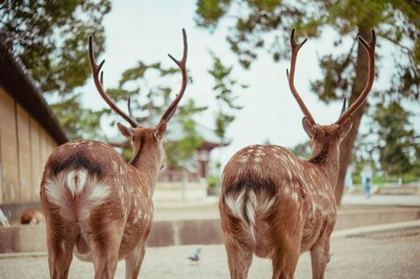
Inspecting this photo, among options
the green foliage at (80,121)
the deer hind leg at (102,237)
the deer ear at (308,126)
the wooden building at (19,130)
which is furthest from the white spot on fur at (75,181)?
the green foliage at (80,121)

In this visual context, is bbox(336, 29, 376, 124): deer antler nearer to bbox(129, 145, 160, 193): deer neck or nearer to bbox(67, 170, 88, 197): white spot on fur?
bbox(129, 145, 160, 193): deer neck

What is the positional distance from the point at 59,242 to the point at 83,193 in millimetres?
281

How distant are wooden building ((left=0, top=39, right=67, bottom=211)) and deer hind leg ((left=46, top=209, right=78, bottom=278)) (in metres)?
3.45

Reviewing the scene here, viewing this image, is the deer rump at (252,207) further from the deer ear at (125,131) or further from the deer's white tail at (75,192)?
the deer ear at (125,131)

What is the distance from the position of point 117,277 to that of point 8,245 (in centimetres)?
161

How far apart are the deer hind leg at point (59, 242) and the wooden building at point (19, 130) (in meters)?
3.45

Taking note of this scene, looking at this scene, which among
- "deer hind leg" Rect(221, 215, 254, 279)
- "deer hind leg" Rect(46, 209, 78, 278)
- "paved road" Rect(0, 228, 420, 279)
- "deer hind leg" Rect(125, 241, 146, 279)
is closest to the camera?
"deer hind leg" Rect(221, 215, 254, 279)

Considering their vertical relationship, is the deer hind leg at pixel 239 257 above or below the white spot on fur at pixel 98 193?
below

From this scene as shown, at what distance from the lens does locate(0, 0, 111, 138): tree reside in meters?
6.35

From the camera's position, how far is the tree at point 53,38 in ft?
20.8

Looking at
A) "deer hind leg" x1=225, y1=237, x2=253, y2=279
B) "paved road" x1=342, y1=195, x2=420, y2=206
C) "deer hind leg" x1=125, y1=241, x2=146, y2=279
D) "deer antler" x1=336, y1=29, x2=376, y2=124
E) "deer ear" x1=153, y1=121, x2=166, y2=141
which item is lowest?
"paved road" x1=342, y1=195, x2=420, y2=206

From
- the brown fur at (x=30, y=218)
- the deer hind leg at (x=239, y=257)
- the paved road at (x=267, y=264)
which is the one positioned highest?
the deer hind leg at (x=239, y=257)

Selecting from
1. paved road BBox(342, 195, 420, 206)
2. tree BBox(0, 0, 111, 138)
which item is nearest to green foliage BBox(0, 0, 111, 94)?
tree BBox(0, 0, 111, 138)

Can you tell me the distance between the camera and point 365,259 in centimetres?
495
